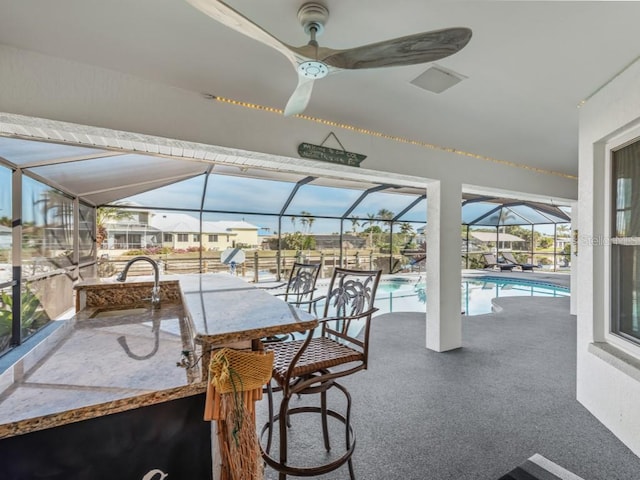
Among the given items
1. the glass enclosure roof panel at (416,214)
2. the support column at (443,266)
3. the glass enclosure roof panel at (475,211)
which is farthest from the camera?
the glass enclosure roof panel at (475,211)

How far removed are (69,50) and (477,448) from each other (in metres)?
3.43

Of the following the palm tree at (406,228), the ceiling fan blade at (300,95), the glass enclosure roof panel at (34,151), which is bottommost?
the palm tree at (406,228)

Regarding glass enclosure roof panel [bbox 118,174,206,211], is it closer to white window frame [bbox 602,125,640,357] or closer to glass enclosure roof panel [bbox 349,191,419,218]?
glass enclosure roof panel [bbox 349,191,419,218]

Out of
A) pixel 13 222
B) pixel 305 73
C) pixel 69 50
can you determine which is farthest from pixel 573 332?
pixel 13 222

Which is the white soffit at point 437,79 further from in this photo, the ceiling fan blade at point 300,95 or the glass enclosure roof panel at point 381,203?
the glass enclosure roof panel at point 381,203

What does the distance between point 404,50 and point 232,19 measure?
0.73 meters

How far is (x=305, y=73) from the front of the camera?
1548 millimetres

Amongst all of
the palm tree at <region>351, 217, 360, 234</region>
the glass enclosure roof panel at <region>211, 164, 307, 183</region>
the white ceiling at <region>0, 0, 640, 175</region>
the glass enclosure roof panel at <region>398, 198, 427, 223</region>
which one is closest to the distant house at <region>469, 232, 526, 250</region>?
the glass enclosure roof panel at <region>398, 198, 427, 223</region>

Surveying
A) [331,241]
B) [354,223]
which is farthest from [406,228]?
[331,241]

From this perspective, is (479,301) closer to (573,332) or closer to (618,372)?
(573,332)

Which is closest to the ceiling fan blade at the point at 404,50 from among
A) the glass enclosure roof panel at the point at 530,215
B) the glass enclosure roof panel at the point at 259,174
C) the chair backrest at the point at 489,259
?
the glass enclosure roof panel at the point at 259,174

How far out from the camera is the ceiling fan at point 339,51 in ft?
4.08

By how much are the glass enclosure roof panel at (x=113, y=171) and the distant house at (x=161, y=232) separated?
1468mm

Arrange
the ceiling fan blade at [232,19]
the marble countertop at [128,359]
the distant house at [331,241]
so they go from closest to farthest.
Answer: the marble countertop at [128,359] → the ceiling fan blade at [232,19] → the distant house at [331,241]
